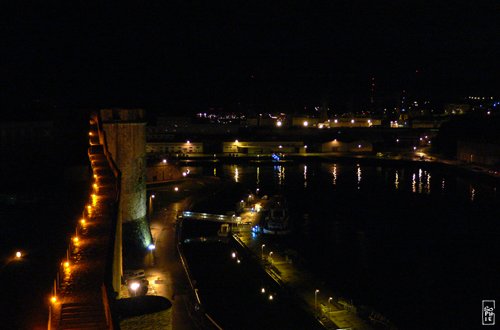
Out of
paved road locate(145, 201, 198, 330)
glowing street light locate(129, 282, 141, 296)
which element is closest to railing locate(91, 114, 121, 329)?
glowing street light locate(129, 282, 141, 296)

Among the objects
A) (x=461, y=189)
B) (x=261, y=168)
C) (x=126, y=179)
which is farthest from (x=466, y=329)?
(x=261, y=168)

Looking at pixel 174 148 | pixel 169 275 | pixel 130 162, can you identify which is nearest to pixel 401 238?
Result: pixel 169 275

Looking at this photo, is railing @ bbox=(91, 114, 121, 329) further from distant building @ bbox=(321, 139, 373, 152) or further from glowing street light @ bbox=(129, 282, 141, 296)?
distant building @ bbox=(321, 139, 373, 152)

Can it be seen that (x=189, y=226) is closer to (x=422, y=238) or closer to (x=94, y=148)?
(x=94, y=148)

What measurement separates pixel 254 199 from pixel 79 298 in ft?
44.8

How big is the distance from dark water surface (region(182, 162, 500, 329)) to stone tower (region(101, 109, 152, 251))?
381cm

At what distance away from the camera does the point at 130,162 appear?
8250 millimetres

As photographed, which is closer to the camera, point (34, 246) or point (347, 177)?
point (34, 246)

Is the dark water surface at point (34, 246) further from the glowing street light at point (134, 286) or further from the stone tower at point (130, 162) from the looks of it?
the glowing street light at point (134, 286)

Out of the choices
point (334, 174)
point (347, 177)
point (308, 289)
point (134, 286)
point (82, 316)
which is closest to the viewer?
point (82, 316)

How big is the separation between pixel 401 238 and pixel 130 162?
8.43 meters

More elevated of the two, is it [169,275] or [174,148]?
[174,148]

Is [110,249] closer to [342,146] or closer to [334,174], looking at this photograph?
[334,174]

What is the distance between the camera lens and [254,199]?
1744 centimetres
